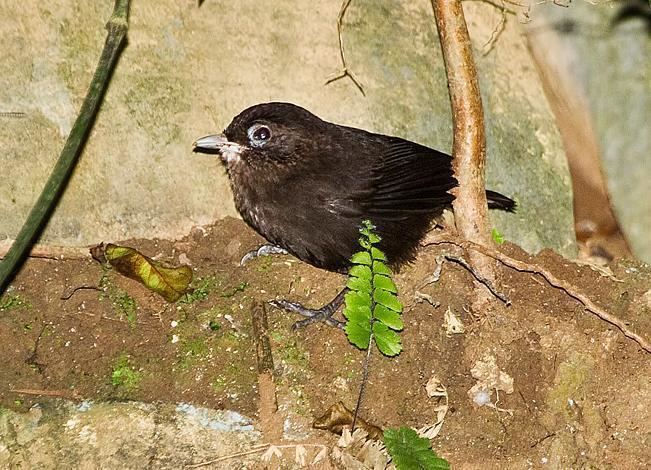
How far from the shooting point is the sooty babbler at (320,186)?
4910 mm

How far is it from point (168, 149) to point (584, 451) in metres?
2.79

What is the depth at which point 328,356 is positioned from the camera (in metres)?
4.59

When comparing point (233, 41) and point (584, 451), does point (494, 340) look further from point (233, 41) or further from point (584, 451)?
point (233, 41)

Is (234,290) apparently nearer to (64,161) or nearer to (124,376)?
(124,376)

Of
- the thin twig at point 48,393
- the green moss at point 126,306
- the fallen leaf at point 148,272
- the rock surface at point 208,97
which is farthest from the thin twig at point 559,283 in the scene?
the thin twig at point 48,393

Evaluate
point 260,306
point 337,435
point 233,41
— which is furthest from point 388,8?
point 337,435

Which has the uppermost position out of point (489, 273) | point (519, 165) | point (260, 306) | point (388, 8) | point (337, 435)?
point (388, 8)

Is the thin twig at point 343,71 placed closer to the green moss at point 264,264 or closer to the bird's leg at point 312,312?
the green moss at point 264,264

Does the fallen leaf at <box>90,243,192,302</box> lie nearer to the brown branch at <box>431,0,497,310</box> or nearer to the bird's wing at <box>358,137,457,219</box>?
the bird's wing at <box>358,137,457,219</box>

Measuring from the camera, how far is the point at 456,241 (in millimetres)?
5160

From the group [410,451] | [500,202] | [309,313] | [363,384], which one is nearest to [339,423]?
[363,384]

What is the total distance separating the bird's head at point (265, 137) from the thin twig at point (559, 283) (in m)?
0.96

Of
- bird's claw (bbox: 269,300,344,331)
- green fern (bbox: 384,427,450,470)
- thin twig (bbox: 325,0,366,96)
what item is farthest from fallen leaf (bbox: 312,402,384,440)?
thin twig (bbox: 325,0,366,96)

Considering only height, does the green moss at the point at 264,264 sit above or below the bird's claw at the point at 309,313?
above
